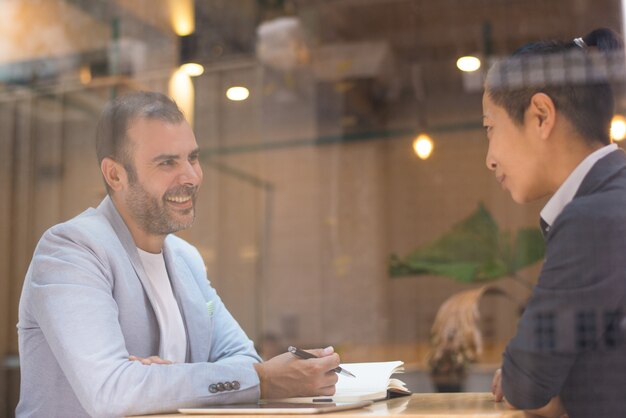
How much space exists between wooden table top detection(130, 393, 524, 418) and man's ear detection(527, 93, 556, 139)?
1.19 feet

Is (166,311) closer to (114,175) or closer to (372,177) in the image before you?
(114,175)

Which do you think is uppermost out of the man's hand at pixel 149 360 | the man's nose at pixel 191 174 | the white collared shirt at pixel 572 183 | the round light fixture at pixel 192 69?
the round light fixture at pixel 192 69

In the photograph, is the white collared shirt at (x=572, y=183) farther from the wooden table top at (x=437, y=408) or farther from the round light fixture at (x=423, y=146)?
the round light fixture at (x=423, y=146)

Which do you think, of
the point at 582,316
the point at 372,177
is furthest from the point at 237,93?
the point at 372,177

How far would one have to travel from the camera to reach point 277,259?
20.6ft

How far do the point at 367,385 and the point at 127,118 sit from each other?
60 centimetres

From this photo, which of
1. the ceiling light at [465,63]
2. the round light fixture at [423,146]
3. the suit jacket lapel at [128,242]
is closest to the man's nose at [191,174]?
the suit jacket lapel at [128,242]

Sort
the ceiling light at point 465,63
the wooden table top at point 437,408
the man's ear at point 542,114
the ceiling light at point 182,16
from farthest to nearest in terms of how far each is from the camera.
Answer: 1. the ceiling light at point 465,63
2. the ceiling light at point 182,16
3. the man's ear at point 542,114
4. the wooden table top at point 437,408

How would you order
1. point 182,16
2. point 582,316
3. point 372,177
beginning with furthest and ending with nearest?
point 372,177 → point 182,16 → point 582,316

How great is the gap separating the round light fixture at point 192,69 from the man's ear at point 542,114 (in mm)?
781

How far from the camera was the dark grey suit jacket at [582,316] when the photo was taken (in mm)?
1045

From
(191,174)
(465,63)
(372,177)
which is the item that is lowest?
(191,174)

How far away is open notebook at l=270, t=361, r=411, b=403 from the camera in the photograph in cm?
117

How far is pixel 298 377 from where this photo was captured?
123cm
